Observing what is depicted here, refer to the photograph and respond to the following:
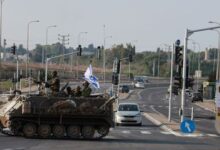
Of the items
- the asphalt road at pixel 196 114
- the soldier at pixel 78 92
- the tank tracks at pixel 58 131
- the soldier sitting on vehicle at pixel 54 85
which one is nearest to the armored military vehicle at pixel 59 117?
the tank tracks at pixel 58 131

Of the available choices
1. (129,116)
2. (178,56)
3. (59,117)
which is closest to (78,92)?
(59,117)

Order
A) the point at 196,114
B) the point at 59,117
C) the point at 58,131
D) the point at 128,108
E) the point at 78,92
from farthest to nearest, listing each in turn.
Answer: the point at 196,114 → the point at 128,108 → the point at 78,92 → the point at 59,117 → the point at 58,131

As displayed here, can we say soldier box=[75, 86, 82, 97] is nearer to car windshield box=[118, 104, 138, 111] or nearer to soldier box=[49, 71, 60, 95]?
soldier box=[49, 71, 60, 95]

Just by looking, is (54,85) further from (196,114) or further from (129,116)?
(196,114)

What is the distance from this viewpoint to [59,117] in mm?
33531

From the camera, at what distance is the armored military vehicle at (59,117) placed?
1310 inches

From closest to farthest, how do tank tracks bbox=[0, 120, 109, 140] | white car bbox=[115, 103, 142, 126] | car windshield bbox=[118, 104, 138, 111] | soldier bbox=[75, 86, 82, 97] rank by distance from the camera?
1. tank tracks bbox=[0, 120, 109, 140]
2. soldier bbox=[75, 86, 82, 97]
3. white car bbox=[115, 103, 142, 126]
4. car windshield bbox=[118, 104, 138, 111]

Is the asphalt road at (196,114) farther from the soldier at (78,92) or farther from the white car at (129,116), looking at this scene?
the soldier at (78,92)

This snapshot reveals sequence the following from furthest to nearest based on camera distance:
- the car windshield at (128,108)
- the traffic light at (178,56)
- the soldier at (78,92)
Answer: the car windshield at (128,108) → the traffic light at (178,56) → the soldier at (78,92)

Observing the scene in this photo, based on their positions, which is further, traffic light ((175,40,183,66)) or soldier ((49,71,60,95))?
traffic light ((175,40,183,66))

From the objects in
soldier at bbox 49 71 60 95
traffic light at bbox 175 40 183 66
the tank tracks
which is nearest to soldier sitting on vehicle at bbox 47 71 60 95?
soldier at bbox 49 71 60 95

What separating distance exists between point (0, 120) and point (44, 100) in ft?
7.57

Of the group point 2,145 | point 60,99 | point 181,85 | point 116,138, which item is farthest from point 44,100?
point 181,85

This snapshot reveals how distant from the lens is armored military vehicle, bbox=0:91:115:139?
33.3 m
